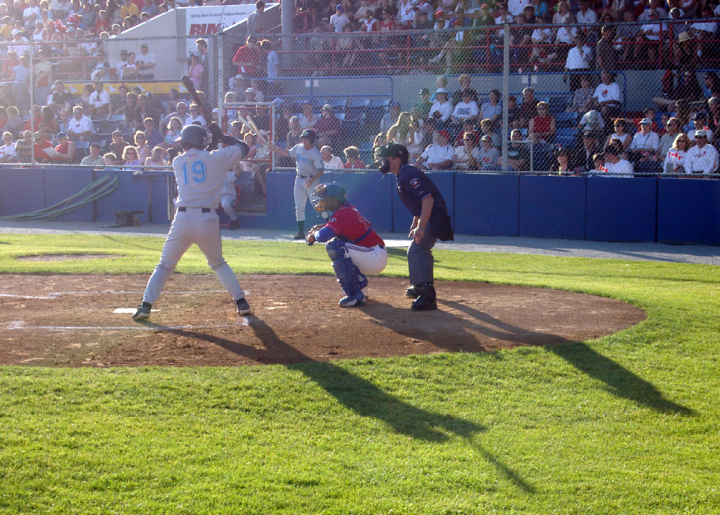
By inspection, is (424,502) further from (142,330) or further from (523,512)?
(142,330)

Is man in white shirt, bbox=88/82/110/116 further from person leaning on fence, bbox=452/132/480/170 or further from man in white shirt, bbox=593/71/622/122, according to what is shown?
man in white shirt, bbox=593/71/622/122

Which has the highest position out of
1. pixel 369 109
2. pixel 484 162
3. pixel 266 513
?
pixel 369 109

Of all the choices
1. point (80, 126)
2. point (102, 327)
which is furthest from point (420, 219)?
point (80, 126)

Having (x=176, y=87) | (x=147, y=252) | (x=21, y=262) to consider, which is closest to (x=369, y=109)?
(x=176, y=87)

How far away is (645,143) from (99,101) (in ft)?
44.4

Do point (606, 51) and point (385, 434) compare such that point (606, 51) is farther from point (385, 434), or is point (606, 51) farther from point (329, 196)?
point (385, 434)

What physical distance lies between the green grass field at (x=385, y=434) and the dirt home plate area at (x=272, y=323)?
37 cm

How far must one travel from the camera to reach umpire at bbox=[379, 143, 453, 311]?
24.5 ft

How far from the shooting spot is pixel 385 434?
4.48 m

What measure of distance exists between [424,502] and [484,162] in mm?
11502

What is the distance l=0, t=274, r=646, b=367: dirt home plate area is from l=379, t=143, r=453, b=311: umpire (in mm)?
255

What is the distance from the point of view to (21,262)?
423 inches

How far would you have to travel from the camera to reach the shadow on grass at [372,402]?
4.45 m

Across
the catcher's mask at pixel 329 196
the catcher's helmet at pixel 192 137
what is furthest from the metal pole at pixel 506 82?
the catcher's helmet at pixel 192 137
